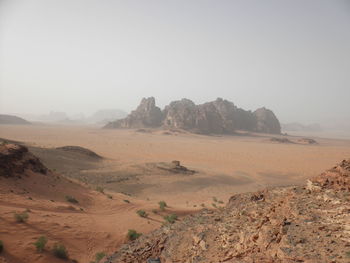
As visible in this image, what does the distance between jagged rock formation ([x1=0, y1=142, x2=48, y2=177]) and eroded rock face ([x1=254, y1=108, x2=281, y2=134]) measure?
9308 centimetres

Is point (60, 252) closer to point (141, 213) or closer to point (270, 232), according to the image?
point (141, 213)

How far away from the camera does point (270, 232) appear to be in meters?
4.52

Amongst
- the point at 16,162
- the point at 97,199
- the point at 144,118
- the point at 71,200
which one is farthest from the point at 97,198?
the point at 144,118

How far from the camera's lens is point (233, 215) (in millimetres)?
5895

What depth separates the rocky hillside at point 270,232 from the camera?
3.86 metres

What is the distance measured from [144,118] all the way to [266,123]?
49719 mm

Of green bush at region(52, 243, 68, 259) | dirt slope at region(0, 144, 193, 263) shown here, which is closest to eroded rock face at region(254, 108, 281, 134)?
dirt slope at region(0, 144, 193, 263)

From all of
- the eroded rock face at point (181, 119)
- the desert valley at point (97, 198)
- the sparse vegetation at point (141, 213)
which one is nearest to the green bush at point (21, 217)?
the desert valley at point (97, 198)

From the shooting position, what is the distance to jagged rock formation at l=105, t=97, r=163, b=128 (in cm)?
9444

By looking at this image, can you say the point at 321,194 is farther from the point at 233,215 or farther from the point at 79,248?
the point at 79,248

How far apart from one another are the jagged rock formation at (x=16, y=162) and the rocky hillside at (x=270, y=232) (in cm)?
939

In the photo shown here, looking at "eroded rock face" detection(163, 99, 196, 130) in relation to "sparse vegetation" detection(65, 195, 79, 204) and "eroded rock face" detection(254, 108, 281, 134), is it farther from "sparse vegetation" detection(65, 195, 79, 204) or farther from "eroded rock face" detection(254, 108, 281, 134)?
"sparse vegetation" detection(65, 195, 79, 204)

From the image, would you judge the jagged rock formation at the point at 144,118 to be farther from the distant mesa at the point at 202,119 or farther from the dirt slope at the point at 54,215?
the dirt slope at the point at 54,215

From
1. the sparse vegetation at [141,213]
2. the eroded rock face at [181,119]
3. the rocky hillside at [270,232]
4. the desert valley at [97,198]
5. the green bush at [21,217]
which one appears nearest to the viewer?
the rocky hillside at [270,232]
